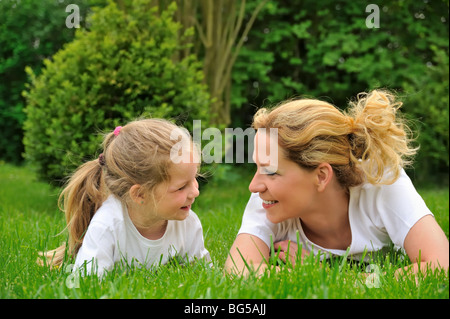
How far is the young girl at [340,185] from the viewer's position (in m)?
2.59

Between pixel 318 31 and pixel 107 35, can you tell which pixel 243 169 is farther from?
pixel 107 35

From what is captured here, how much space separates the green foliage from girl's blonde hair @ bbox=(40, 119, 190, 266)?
20.5 ft

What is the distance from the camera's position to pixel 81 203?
2.77 meters

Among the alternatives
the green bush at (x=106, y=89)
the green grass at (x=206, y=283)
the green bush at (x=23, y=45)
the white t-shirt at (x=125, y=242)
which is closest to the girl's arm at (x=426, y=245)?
the green grass at (x=206, y=283)

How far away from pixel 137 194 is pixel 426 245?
1391mm

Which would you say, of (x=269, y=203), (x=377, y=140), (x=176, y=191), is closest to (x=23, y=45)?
(x=176, y=191)

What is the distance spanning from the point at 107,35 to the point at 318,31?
17.4 ft

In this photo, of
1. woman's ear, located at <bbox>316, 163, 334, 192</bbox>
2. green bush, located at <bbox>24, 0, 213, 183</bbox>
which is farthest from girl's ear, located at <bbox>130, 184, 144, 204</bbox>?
green bush, located at <bbox>24, 0, 213, 183</bbox>

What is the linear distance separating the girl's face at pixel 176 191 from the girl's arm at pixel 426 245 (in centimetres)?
104

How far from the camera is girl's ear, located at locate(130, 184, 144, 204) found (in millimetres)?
2647

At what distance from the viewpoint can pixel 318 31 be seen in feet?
31.2

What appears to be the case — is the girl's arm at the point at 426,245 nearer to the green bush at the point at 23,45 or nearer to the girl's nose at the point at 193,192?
the girl's nose at the point at 193,192

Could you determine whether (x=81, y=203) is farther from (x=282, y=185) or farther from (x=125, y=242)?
(x=282, y=185)
